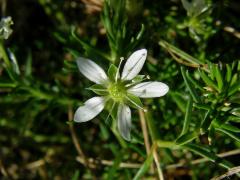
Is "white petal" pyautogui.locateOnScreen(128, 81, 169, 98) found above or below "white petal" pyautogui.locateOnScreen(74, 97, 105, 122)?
above

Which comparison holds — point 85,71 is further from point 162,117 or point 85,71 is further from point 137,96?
point 162,117

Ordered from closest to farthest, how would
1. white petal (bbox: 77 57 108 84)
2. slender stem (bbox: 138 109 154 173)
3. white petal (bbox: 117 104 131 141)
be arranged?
white petal (bbox: 117 104 131 141)
white petal (bbox: 77 57 108 84)
slender stem (bbox: 138 109 154 173)

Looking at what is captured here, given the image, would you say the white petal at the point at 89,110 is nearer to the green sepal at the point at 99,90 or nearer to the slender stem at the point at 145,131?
the green sepal at the point at 99,90

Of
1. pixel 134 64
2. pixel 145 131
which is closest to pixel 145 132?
pixel 145 131

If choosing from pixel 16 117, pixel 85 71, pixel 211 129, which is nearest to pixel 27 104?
pixel 16 117

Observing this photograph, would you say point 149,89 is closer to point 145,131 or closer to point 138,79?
point 138,79

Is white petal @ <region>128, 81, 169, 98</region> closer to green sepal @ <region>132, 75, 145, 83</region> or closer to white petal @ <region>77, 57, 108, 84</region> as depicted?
green sepal @ <region>132, 75, 145, 83</region>

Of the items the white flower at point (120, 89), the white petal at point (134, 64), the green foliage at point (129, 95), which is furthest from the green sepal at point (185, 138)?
the white petal at point (134, 64)

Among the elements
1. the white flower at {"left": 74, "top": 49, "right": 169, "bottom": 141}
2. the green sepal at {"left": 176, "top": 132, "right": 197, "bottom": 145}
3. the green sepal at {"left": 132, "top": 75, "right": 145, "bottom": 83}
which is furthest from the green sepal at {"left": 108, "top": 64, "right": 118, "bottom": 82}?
the green sepal at {"left": 176, "top": 132, "right": 197, "bottom": 145}
